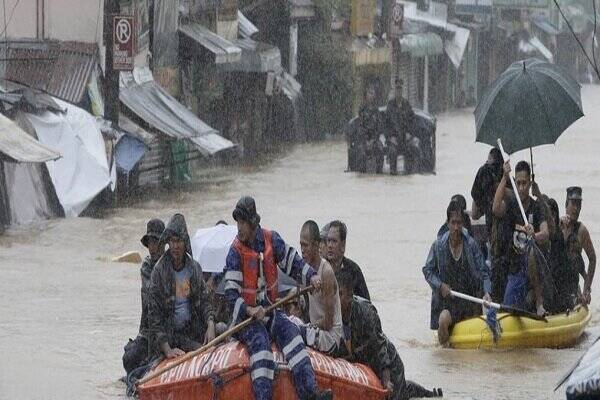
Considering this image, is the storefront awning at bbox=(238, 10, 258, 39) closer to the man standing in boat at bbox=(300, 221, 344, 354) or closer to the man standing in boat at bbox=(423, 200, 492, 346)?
the man standing in boat at bbox=(423, 200, 492, 346)

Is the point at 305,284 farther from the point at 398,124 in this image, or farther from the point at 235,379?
the point at 398,124

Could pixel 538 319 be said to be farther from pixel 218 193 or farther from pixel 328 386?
pixel 218 193

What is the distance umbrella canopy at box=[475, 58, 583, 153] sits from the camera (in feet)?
43.2

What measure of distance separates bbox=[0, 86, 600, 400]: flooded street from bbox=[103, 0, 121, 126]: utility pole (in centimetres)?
161

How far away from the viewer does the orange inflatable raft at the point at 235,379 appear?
9000mm

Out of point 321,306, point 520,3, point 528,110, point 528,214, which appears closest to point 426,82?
point 520,3

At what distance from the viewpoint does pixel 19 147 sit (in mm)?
20828

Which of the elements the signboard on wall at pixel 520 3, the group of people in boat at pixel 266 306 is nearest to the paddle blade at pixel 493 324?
the group of people in boat at pixel 266 306

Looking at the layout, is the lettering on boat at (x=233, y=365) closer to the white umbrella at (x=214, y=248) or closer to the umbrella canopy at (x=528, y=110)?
the white umbrella at (x=214, y=248)

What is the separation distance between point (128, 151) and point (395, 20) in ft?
74.2

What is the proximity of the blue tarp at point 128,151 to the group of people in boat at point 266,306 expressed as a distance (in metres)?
15.1

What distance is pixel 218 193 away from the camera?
28031 millimetres

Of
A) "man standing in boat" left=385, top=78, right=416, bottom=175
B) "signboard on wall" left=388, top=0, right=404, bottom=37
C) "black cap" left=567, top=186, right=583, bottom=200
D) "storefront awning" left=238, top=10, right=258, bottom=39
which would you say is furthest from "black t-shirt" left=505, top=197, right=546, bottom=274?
"signboard on wall" left=388, top=0, right=404, bottom=37

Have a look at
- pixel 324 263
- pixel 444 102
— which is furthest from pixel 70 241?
pixel 444 102
